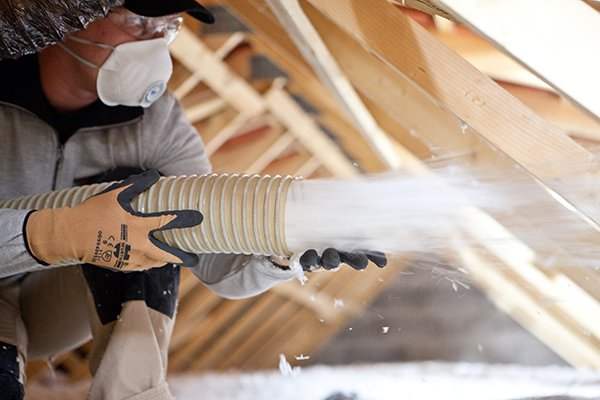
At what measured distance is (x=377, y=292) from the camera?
604 centimetres

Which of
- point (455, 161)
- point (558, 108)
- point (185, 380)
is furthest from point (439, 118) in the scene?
point (185, 380)

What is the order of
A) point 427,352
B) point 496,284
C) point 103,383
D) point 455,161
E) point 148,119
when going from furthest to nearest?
point 427,352 < point 496,284 < point 148,119 < point 455,161 < point 103,383

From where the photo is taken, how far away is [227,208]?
1832 mm

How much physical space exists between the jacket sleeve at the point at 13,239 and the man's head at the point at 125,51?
0.46 m

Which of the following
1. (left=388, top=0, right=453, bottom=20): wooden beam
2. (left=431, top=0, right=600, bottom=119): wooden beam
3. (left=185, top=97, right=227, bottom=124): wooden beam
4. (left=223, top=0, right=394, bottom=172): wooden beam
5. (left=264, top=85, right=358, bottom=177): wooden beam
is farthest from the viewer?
(left=264, top=85, right=358, bottom=177): wooden beam

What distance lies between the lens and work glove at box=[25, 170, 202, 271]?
6.00 ft

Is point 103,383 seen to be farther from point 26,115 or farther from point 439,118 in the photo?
point 439,118

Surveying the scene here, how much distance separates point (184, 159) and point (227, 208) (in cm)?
56

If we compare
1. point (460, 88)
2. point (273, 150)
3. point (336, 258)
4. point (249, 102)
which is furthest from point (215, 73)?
point (336, 258)

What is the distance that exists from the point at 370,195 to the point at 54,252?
0.62 metres

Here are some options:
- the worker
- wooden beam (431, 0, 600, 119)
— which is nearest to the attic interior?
wooden beam (431, 0, 600, 119)

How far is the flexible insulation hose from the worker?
0.08 metres

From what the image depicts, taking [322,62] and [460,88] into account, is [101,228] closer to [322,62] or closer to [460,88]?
[460,88]

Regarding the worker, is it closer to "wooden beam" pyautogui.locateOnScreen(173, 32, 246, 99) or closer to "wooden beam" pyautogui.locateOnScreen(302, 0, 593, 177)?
"wooden beam" pyautogui.locateOnScreen(302, 0, 593, 177)
